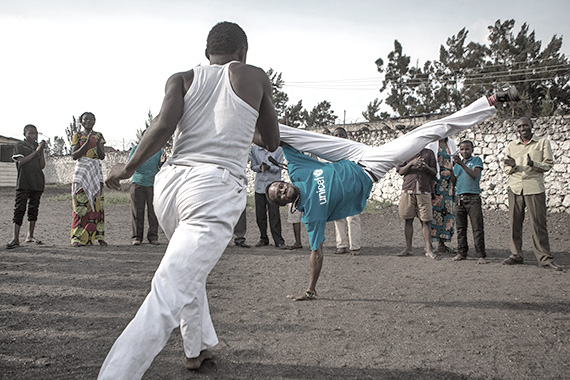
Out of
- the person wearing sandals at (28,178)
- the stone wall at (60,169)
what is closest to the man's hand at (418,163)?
the person wearing sandals at (28,178)

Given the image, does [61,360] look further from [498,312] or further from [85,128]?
[85,128]

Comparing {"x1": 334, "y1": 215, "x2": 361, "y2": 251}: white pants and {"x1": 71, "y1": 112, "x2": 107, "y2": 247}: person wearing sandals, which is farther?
{"x1": 334, "y1": 215, "x2": 361, "y2": 251}: white pants

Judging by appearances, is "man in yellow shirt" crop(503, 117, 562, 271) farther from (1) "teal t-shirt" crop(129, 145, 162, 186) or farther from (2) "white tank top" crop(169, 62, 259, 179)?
(1) "teal t-shirt" crop(129, 145, 162, 186)

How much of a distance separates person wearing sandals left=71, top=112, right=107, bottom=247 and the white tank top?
18.3 ft

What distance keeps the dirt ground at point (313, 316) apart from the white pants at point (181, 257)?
825 millimetres

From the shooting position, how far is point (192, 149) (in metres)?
2.69

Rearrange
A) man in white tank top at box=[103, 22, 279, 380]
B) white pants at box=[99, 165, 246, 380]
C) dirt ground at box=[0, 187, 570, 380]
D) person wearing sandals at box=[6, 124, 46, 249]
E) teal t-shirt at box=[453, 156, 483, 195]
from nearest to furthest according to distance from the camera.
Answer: white pants at box=[99, 165, 246, 380] < man in white tank top at box=[103, 22, 279, 380] < dirt ground at box=[0, 187, 570, 380] < teal t-shirt at box=[453, 156, 483, 195] < person wearing sandals at box=[6, 124, 46, 249]

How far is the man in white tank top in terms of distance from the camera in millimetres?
2459

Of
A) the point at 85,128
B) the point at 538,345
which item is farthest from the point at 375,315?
the point at 85,128

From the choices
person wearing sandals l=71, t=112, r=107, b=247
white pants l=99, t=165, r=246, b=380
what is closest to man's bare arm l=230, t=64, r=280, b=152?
white pants l=99, t=165, r=246, b=380

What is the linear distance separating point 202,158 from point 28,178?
6.31 meters

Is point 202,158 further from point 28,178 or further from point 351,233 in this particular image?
point 28,178

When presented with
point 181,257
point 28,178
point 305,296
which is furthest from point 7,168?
point 181,257

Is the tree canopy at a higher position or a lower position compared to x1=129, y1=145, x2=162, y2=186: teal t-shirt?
higher
